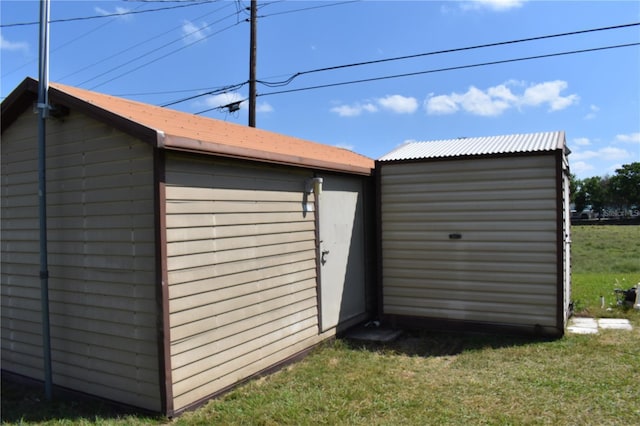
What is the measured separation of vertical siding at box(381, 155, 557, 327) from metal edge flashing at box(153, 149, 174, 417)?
3.51 metres

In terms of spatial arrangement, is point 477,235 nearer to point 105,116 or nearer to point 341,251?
point 341,251

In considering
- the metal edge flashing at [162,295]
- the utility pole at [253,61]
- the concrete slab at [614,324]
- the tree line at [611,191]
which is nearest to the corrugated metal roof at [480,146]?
the concrete slab at [614,324]

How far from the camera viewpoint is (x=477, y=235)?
5816mm

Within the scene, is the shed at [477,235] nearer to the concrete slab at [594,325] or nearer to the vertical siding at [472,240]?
the vertical siding at [472,240]

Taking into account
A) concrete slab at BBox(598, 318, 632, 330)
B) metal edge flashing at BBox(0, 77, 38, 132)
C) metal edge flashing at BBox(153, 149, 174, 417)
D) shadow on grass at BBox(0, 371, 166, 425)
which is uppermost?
metal edge flashing at BBox(0, 77, 38, 132)

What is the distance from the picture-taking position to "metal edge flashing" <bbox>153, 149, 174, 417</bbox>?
3.48 m

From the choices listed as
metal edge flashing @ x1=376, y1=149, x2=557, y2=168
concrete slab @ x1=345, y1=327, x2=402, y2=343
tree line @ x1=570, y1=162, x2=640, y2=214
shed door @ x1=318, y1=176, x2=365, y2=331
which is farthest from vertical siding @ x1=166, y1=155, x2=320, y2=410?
tree line @ x1=570, y1=162, x2=640, y2=214

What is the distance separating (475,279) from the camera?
5824mm

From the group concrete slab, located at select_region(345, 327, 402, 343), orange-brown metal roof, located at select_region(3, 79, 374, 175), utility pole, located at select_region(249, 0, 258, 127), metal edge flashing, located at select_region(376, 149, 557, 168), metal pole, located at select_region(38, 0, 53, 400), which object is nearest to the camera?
orange-brown metal roof, located at select_region(3, 79, 374, 175)

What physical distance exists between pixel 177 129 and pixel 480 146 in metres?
4.11

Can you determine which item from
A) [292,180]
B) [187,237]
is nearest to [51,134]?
[187,237]

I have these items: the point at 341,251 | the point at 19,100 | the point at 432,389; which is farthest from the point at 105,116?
the point at 432,389

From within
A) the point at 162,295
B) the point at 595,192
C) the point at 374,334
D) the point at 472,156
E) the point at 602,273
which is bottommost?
the point at 602,273

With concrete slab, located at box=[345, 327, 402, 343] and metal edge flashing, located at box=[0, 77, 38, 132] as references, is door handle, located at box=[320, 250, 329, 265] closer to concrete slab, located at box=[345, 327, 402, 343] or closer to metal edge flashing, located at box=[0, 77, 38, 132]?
concrete slab, located at box=[345, 327, 402, 343]
